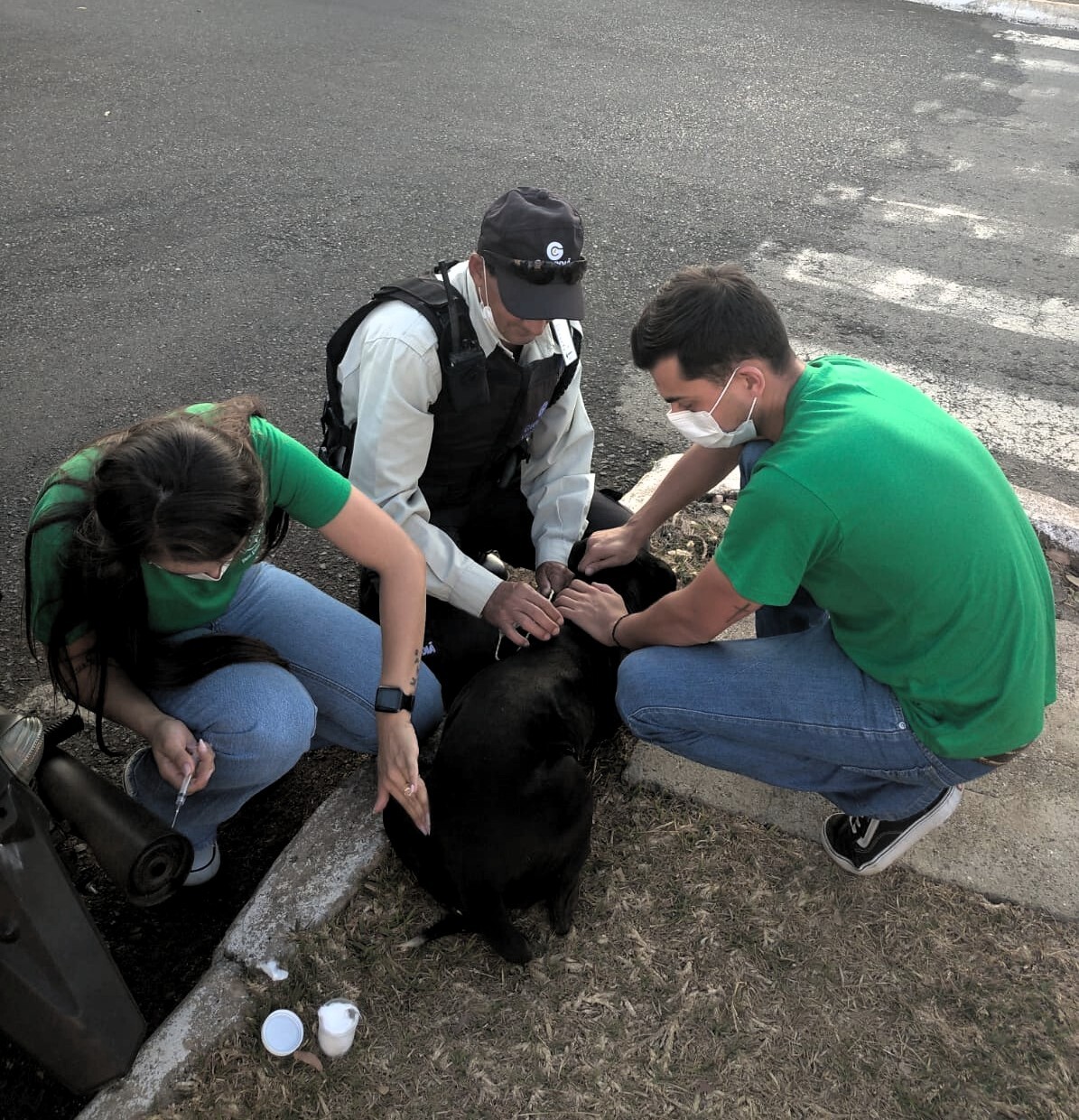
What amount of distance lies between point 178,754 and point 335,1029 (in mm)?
697

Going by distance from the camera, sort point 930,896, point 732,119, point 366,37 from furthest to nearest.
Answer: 1. point 366,37
2. point 732,119
3. point 930,896

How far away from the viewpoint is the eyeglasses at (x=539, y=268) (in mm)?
2666

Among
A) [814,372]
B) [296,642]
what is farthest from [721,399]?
[296,642]

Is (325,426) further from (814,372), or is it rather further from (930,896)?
(930,896)

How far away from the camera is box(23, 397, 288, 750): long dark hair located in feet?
6.80

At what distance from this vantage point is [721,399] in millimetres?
2426

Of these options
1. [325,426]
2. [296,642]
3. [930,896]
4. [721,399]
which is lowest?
[930,896]

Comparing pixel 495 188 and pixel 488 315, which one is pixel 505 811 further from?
pixel 495 188

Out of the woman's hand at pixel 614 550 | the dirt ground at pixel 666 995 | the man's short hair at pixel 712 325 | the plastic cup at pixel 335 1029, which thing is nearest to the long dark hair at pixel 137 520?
the dirt ground at pixel 666 995

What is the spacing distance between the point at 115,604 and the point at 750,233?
15.6ft

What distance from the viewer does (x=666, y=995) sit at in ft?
7.88

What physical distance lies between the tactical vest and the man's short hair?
624 mm

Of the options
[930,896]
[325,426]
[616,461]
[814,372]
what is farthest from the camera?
[616,461]

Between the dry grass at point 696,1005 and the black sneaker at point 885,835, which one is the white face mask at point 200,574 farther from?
the black sneaker at point 885,835
